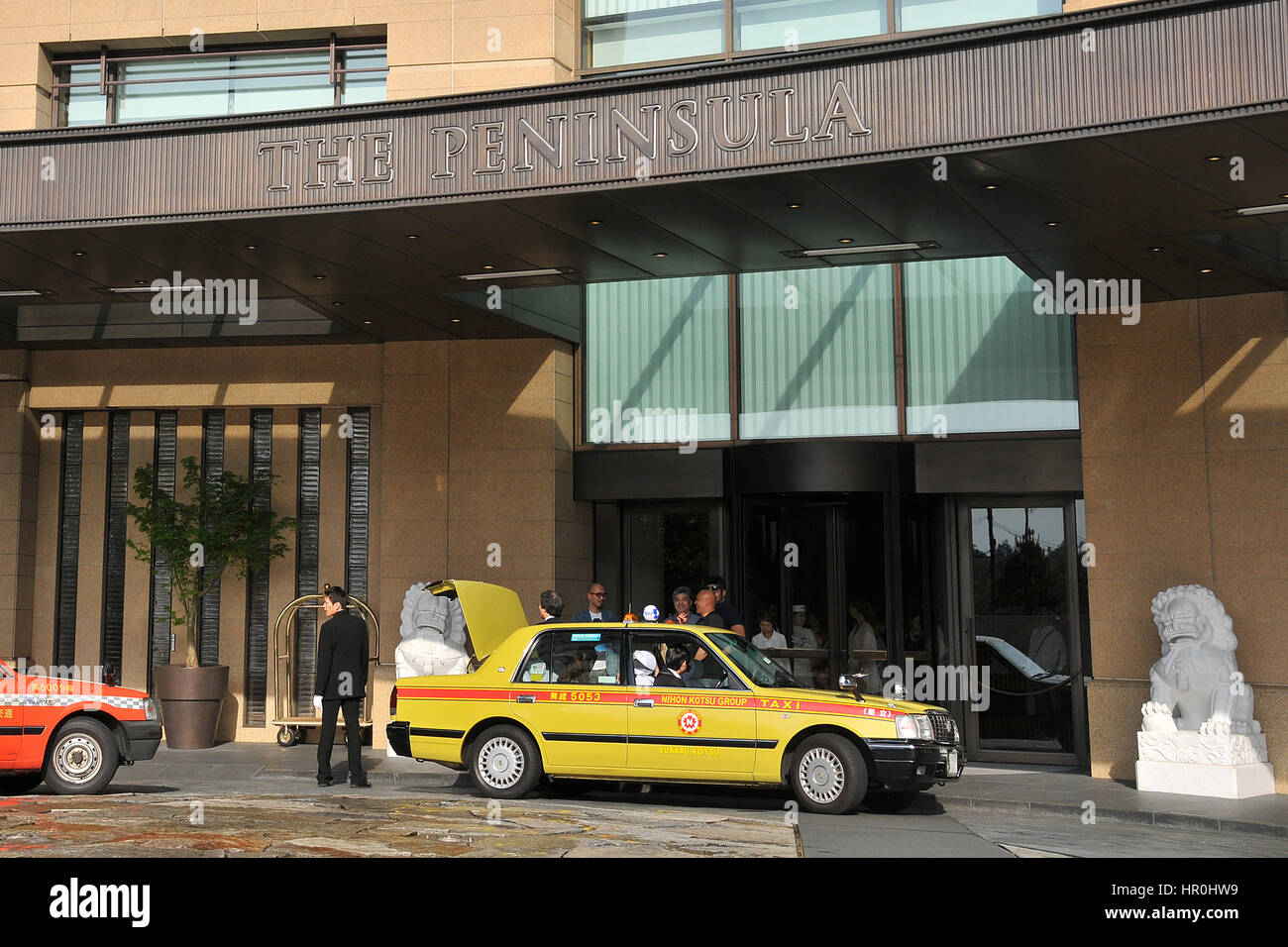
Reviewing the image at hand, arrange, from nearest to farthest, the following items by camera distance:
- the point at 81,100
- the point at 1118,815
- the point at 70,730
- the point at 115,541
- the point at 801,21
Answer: the point at 1118,815, the point at 70,730, the point at 801,21, the point at 81,100, the point at 115,541

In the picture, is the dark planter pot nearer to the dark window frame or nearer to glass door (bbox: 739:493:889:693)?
glass door (bbox: 739:493:889:693)

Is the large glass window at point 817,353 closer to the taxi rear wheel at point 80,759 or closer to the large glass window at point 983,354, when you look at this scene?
the large glass window at point 983,354

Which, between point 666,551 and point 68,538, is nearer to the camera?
point 666,551

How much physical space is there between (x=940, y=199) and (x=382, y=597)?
9.39 metres

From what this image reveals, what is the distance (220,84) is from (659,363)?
6868mm

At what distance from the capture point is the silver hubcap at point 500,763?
12219mm

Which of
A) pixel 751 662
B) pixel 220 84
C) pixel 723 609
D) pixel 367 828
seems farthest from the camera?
pixel 220 84

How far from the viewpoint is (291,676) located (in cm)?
1831

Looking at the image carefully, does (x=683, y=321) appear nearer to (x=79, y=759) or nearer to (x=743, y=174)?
(x=743, y=174)

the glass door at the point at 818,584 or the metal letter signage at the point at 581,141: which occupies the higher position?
the metal letter signage at the point at 581,141

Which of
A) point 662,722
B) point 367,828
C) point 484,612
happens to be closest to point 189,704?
point 484,612

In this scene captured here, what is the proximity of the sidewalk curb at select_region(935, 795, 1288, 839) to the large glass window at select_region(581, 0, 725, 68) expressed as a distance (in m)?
9.91

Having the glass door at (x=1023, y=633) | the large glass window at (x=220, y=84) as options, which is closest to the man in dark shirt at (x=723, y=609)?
the glass door at (x=1023, y=633)

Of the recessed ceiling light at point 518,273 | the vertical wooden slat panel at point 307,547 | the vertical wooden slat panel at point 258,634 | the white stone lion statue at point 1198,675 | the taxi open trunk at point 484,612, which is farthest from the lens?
the vertical wooden slat panel at point 258,634
